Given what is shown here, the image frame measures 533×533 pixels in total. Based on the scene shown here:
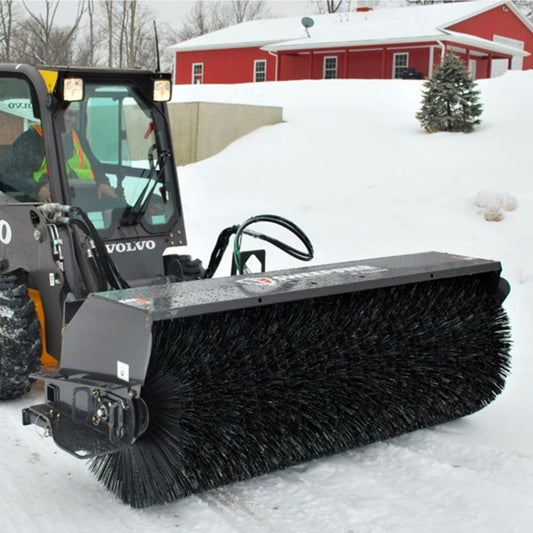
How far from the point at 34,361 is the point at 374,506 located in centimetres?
219

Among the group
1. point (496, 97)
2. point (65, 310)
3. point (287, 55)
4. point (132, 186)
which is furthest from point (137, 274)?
point (287, 55)

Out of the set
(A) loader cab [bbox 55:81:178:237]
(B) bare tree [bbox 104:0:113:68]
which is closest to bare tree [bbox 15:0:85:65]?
(B) bare tree [bbox 104:0:113:68]

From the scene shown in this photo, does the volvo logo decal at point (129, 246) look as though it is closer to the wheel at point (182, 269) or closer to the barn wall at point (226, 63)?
the wheel at point (182, 269)

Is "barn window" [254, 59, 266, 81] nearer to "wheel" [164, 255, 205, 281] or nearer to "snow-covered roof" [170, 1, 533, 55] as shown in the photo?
"snow-covered roof" [170, 1, 533, 55]

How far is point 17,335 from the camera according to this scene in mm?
4590

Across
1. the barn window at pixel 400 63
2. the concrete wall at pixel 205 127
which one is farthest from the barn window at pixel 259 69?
the concrete wall at pixel 205 127

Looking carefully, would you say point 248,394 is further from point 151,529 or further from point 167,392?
point 151,529

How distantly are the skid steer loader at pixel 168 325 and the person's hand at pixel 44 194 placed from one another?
0.5 inches

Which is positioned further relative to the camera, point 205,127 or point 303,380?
point 205,127

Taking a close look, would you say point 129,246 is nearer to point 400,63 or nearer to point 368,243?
point 368,243

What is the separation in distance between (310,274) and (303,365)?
0.50 m

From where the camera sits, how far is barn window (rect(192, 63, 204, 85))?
1277 inches

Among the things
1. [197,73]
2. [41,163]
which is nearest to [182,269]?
[41,163]

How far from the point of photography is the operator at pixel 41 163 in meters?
4.79
